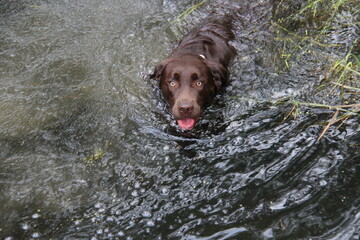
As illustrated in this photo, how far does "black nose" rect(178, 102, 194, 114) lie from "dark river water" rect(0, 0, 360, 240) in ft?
0.94

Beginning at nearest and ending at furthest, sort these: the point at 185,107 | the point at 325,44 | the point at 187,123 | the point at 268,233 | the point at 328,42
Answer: the point at 268,233 → the point at 185,107 → the point at 187,123 → the point at 325,44 → the point at 328,42

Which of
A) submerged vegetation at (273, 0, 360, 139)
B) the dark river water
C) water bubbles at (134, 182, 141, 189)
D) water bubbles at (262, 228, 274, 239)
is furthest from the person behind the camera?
submerged vegetation at (273, 0, 360, 139)

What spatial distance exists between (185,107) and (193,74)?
45cm

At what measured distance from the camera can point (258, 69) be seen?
4551 mm

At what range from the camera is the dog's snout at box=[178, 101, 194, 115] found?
11.7 feet

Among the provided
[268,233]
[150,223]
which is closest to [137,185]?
[150,223]

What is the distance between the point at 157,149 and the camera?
11.8 ft

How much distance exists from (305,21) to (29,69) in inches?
148

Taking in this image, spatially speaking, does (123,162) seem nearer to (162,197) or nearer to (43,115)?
(162,197)

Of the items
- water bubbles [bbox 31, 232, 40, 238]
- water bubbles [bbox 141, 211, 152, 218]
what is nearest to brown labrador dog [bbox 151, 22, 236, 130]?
water bubbles [bbox 141, 211, 152, 218]

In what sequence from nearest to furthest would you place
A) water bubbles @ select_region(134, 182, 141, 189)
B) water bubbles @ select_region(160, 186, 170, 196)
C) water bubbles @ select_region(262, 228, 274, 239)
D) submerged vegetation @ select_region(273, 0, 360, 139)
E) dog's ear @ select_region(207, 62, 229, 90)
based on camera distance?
1. water bubbles @ select_region(262, 228, 274, 239)
2. water bubbles @ select_region(160, 186, 170, 196)
3. water bubbles @ select_region(134, 182, 141, 189)
4. submerged vegetation @ select_region(273, 0, 360, 139)
5. dog's ear @ select_region(207, 62, 229, 90)

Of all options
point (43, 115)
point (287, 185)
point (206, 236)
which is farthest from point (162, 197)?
point (43, 115)

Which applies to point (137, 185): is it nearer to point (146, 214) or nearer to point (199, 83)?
point (146, 214)

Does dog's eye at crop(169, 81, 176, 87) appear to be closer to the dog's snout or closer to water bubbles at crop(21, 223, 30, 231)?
→ the dog's snout
